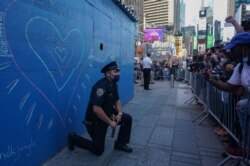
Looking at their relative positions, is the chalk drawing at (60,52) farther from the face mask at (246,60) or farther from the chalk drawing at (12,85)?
the face mask at (246,60)

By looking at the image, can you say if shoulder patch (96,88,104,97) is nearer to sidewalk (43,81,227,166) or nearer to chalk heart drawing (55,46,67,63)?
chalk heart drawing (55,46,67,63)

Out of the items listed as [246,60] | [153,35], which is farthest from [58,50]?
[153,35]

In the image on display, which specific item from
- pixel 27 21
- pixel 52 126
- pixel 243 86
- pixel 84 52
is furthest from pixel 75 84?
pixel 243 86

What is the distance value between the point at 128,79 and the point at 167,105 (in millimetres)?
1623

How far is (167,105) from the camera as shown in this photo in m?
10.6

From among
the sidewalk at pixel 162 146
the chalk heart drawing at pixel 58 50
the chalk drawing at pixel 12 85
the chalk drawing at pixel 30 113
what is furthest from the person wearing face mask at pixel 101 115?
the chalk drawing at pixel 12 85

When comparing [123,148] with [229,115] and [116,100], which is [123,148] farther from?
[229,115]

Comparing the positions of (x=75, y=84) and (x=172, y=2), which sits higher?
(x=172, y=2)

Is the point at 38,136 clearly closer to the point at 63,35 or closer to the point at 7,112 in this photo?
the point at 7,112

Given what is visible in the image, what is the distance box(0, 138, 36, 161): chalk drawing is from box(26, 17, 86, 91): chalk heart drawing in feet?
3.40

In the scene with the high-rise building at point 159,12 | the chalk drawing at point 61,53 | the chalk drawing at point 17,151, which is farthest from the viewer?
the high-rise building at point 159,12

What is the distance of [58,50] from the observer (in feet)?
15.2

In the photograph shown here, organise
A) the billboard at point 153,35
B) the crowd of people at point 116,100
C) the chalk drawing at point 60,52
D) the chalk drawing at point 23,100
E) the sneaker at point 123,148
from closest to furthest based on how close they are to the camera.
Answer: the crowd of people at point 116,100 → the chalk drawing at point 23,100 → the chalk drawing at point 60,52 → the sneaker at point 123,148 → the billboard at point 153,35

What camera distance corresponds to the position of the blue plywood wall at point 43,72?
11.3 feet
